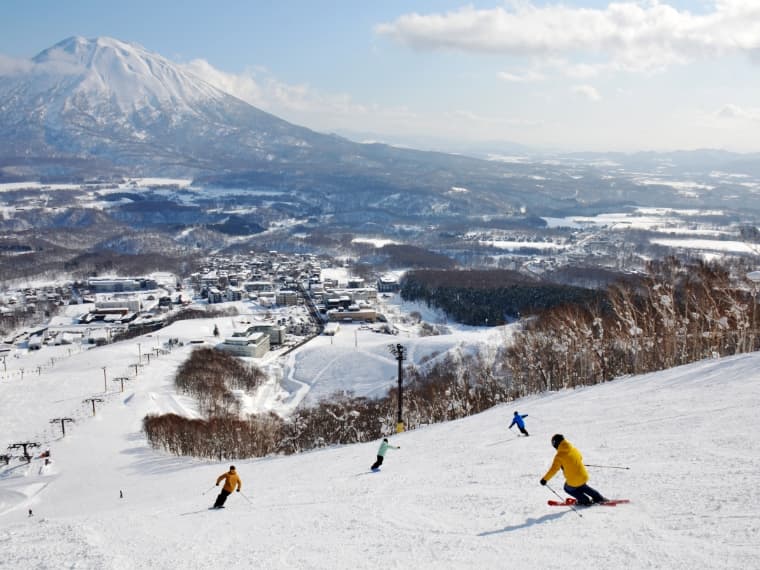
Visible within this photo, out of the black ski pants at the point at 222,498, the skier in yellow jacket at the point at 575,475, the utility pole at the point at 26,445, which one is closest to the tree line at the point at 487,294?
the utility pole at the point at 26,445

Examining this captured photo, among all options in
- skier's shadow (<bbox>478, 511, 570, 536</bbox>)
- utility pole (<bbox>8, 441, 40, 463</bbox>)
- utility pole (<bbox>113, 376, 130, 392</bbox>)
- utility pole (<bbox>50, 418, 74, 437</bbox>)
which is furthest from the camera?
utility pole (<bbox>113, 376, 130, 392</bbox>)

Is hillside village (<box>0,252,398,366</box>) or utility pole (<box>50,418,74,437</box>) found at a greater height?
utility pole (<box>50,418,74,437</box>)

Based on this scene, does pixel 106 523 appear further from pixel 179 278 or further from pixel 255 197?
pixel 255 197

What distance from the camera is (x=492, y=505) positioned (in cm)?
809

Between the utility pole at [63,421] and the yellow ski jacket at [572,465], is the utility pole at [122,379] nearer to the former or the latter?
the utility pole at [63,421]

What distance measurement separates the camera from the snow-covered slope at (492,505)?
6.37m

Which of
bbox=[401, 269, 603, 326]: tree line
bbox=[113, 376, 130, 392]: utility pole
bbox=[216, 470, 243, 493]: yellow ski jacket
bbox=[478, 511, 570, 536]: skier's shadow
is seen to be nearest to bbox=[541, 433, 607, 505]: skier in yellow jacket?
bbox=[478, 511, 570, 536]: skier's shadow

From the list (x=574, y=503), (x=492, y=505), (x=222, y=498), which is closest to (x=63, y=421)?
(x=222, y=498)

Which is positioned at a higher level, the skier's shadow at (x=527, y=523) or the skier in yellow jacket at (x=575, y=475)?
the skier in yellow jacket at (x=575, y=475)

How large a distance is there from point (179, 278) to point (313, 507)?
3729 inches

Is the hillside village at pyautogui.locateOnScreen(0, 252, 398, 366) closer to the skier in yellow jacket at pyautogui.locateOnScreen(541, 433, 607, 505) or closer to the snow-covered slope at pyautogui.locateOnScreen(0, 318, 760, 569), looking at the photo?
the snow-covered slope at pyautogui.locateOnScreen(0, 318, 760, 569)

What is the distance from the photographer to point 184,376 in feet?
137

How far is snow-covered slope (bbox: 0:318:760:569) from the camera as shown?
251 inches

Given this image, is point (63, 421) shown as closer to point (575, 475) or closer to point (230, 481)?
point (230, 481)
